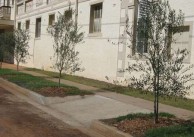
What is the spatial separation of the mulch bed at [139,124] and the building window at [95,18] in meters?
12.8

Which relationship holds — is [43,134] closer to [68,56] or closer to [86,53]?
[68,56]

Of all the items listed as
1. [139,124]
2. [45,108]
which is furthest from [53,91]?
[139,124]

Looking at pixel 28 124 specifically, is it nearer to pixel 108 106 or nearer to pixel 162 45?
pixel 108 106

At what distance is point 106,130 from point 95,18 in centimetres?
1420

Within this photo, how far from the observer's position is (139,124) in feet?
29.7

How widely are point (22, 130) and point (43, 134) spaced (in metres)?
0.58

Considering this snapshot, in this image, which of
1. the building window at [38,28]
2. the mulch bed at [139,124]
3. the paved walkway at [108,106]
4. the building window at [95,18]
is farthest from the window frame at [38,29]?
the mulch bed at [139,124]

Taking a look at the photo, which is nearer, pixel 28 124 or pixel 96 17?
pixel 28 124

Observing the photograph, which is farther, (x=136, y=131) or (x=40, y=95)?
(x=40, y=95)

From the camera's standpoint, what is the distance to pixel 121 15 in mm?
18859

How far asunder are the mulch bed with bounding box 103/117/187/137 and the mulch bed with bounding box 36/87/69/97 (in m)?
4.78

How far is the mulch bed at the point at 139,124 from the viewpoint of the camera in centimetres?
856

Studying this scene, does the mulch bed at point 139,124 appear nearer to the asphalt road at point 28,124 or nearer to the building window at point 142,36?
the asphalt road at point 28,124

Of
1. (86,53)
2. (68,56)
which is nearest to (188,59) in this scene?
(68,56)
